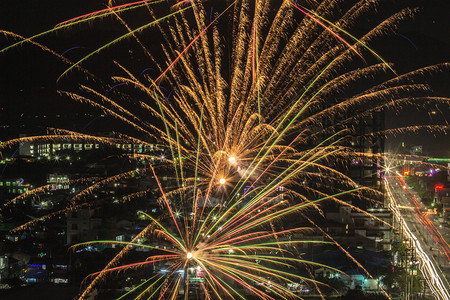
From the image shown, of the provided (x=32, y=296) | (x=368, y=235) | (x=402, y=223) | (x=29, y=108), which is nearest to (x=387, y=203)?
(x=402, y=223)

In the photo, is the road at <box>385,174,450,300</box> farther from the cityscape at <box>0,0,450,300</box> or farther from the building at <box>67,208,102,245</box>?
the building at <box>67,208,102,245</box>

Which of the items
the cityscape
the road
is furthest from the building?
the road

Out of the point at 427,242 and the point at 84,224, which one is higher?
the point at 84,224

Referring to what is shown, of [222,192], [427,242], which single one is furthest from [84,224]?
[427,242]

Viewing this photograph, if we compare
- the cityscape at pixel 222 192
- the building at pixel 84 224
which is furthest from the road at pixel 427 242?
the building at pixel 84 224

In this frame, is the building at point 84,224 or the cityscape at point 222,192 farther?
the building at point 84,224

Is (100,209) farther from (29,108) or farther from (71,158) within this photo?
(71,158)

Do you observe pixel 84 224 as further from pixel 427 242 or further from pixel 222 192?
pixel 427 242

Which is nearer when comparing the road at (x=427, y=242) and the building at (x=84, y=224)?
the road at (x=427, y=242)

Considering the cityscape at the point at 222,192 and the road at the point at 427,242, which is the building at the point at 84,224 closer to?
the cityscape at the point at 222,192
